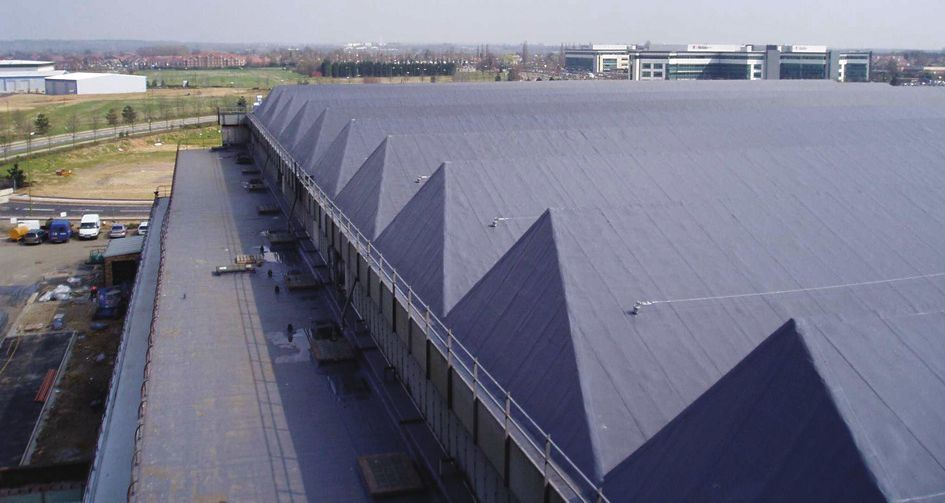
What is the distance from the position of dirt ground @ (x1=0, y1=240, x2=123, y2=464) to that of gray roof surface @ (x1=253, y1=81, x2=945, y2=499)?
10379mm

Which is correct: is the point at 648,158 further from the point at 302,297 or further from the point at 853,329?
the point at 853,329

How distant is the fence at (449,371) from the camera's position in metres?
12.0

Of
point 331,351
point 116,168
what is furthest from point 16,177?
point 331,351

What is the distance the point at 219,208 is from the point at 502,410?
27.7m

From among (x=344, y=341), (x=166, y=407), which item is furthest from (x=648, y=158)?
(x=166, y=407)

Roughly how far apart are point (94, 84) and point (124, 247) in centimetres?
12347

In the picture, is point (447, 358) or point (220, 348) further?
point (220, 348)

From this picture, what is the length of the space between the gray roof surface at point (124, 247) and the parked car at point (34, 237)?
11.3 meters

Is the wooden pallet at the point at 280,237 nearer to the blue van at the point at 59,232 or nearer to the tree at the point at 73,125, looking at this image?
the blue van at the point at 59,232

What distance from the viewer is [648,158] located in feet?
78.4

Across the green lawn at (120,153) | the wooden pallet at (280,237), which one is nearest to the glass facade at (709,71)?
the green lawn at (120,153)

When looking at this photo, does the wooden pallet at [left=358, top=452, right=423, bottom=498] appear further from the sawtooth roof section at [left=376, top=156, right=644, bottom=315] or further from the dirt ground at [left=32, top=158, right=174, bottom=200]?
the dirt ground at [left=32, top=158, right=174, bottom=200]

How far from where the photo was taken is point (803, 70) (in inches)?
4877

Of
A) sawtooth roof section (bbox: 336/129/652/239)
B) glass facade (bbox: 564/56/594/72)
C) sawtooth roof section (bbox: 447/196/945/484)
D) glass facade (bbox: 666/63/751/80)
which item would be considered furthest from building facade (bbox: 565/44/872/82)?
sawtooth roof section (bbox: 447/196/945/484)
